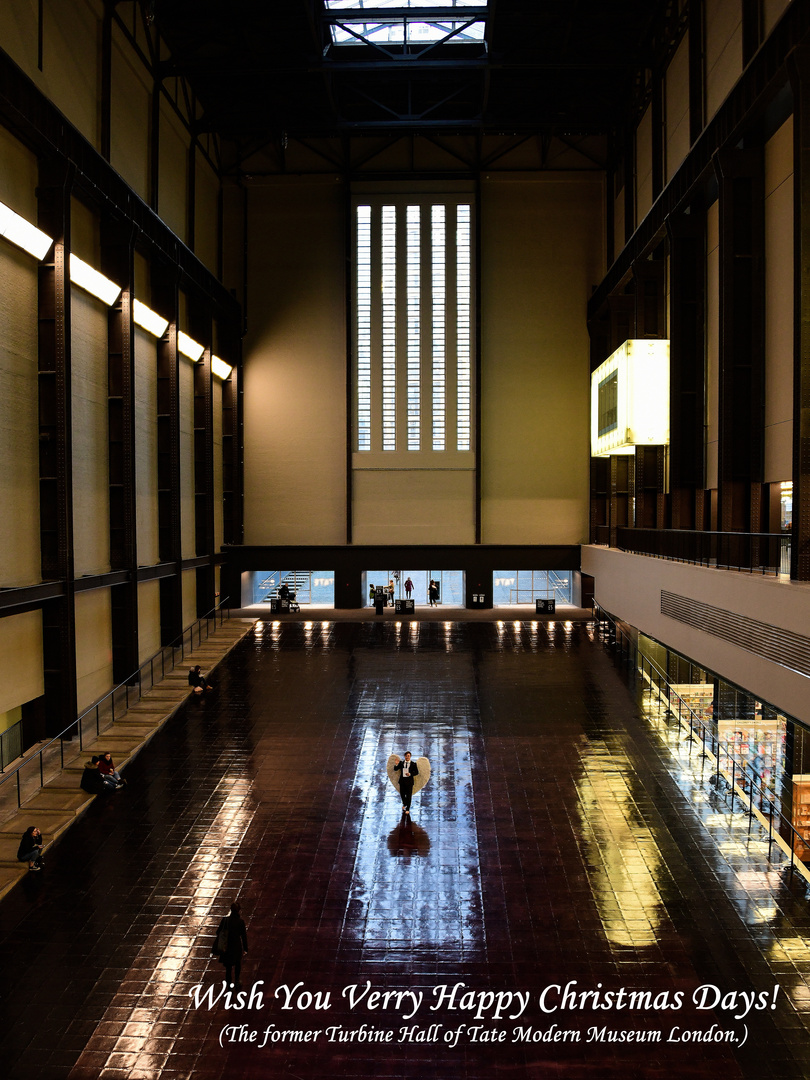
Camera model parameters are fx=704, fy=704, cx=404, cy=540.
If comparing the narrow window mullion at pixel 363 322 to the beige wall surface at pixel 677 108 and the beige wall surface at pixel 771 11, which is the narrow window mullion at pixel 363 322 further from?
the beige wall surface at pixel 771 11

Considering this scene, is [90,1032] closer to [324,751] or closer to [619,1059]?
[619,1059]

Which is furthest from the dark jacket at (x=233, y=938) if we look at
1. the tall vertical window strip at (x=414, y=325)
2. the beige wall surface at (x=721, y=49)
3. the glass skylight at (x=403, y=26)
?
the glass skylight at (x=403, y=26)

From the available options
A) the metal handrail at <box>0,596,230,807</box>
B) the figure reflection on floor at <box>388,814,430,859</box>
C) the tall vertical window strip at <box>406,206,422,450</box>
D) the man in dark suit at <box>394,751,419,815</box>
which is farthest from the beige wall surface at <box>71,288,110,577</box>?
the tall vertical window strip at <box>406,206,422,450</box>

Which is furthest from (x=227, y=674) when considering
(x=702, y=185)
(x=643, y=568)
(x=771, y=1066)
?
(x=702, y=185)

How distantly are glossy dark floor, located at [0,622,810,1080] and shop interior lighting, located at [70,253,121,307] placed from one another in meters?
12.2

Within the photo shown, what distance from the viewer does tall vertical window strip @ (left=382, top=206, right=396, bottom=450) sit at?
32.8 m

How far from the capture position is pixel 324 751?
16328mm

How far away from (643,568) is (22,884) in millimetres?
17273

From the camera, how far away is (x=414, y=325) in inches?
1299

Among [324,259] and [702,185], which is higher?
[324,259]

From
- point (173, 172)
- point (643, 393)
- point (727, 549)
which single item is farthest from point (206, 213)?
point (727, 549)

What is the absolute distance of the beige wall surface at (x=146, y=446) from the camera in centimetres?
2306

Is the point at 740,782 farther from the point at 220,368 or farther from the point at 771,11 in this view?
the point at 220,368

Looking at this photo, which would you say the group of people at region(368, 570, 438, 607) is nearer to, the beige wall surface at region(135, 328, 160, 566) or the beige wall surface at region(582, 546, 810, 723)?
the beige wall surface at region(582, 546, 810, 723)
